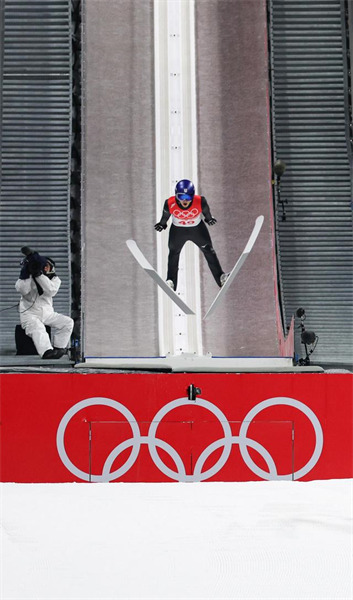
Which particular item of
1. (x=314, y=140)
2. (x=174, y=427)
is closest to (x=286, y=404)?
(x=174, y=427)

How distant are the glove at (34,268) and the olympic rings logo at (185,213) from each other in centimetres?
120

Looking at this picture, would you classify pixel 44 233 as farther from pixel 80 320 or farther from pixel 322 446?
pixel 322 446

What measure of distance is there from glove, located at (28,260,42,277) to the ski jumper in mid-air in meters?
1.03

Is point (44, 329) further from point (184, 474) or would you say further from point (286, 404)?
point (286, 404)

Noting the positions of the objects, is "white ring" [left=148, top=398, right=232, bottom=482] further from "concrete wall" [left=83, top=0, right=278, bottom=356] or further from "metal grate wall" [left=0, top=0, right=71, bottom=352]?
"metal grate wall" [left=0, top=0, right=71, bottom=352]

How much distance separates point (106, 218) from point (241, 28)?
8.74 feet

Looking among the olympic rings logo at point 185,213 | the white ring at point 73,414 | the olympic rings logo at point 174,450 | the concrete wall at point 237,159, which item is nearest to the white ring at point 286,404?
the olympic rings logo at point 174,450

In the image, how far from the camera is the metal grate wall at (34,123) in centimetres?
757

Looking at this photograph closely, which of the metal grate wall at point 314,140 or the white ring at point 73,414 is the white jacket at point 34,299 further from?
the metal grate wall at point 314,140

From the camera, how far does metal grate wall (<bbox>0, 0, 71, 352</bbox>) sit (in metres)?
7.57

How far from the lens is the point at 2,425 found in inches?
154
